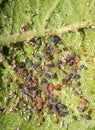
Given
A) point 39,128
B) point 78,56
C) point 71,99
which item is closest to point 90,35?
point 78,56

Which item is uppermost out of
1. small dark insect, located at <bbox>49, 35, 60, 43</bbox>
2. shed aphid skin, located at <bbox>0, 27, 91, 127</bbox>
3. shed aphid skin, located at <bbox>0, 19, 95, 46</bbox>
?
shed aphid skin, located at <bbox>0, 19, 95, 46</bbox>

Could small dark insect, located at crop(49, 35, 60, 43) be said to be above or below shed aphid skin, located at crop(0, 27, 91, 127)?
above

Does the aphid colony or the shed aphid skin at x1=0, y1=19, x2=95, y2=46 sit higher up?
the shed aphid skin at x1=0, y1=19, x2=95, y2=46

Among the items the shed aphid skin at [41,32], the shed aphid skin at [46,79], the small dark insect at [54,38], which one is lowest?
the shed aphid skin at [46,79]

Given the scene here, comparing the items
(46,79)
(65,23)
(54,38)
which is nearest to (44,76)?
(46,79)

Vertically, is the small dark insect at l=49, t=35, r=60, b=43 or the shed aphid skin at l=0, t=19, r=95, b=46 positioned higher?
the shed aphid skin at l=0, t=19, r=95, b=46

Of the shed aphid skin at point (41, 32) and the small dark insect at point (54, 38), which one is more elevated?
the shed aphid skin at point (41, 32)
